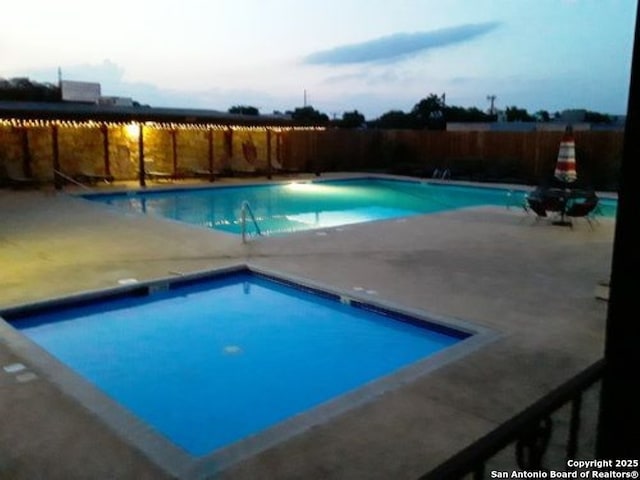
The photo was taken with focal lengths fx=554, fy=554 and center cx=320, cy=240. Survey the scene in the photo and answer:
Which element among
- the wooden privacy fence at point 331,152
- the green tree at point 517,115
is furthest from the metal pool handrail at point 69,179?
the green tree at point 517,115

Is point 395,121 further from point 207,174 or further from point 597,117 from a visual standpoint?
point 207,174

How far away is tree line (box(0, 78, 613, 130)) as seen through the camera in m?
33.9

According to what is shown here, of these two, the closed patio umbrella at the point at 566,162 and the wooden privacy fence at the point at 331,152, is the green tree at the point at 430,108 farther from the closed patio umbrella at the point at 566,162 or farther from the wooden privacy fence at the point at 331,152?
the closed patio umbrella at the point at 566,162

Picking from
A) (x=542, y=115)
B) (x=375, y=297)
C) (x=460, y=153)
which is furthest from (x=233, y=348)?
(x=542, y=115)

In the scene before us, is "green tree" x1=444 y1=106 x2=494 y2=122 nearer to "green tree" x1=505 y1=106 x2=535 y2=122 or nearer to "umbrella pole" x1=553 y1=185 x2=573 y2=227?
"green tree" x1=505 y1=106 x2=535 y2=122

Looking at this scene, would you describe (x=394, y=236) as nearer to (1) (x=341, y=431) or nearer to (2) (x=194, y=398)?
(2) (x=194, y=398)

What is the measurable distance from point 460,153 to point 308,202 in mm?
8730

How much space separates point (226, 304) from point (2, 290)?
2.38 m

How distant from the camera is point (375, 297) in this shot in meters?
5.90

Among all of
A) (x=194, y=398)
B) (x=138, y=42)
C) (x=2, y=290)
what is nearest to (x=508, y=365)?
(x=194, y=398)

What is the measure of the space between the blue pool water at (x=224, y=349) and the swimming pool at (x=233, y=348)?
11 millimetres

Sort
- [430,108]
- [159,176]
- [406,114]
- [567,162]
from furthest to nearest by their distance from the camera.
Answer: [430,108] → [406,114] → [159,176] → [567,162]

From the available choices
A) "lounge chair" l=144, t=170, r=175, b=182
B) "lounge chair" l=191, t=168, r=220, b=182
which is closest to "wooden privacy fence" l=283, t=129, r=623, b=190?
"lounge chair" l=191, t=168, r=220, b=182

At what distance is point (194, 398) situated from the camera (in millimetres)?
4305
